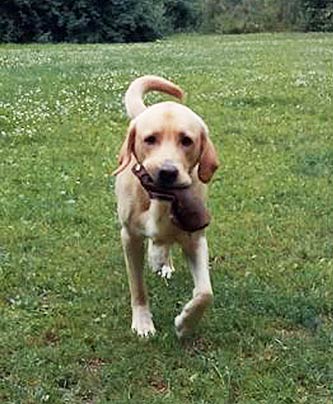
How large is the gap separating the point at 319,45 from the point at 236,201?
2227 cm

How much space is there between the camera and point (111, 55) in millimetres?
24359

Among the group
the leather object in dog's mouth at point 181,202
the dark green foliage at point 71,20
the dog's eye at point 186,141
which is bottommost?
the dark green foliage at point 71,20

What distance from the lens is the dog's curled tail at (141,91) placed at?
604cm

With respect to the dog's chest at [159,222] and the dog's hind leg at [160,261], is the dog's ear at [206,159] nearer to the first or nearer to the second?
the dog's chest at [159,222]


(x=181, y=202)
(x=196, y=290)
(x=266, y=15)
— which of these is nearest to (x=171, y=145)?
(x=181, y=202)

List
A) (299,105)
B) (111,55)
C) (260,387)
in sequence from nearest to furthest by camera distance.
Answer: (260,387)
(299,105)
(111,55)

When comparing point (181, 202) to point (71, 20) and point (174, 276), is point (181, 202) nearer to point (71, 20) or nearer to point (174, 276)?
point (174, 276)

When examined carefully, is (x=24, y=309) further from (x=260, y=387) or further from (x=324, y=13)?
(x=324, y=13)

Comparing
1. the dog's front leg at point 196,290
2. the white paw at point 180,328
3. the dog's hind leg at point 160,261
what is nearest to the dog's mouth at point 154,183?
the dog's front leg at point 196,290

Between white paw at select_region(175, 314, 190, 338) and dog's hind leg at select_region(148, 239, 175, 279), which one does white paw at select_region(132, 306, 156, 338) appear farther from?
dog's hind leg at select_region(148, 239, 175, 279)

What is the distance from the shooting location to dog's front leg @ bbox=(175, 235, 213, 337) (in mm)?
4895

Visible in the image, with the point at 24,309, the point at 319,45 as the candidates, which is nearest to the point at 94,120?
the point at 24,309

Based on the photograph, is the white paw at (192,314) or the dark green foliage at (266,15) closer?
the white paw at (192,314)

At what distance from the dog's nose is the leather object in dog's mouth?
0.11 m
